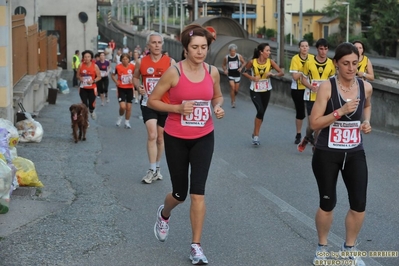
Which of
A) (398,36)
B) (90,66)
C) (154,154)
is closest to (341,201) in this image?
(154,154)

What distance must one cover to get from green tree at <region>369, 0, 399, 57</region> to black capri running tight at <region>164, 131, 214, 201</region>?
68.3 m

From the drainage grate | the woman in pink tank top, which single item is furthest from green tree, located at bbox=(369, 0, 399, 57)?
the woman in pink tank top

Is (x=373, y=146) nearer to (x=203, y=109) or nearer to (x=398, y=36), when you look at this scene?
(x=203, y=109)

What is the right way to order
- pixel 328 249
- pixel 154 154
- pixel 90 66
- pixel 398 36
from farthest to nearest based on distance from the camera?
pixel 398 36
pixel 90 66
pixel 154 154
pixel 328 249

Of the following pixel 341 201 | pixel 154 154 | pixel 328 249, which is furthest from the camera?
pixel 154 154

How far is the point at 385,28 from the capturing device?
241 ft

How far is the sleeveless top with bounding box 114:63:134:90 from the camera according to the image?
19266mm

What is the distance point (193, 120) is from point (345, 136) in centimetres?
A: 120

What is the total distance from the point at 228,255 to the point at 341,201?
2899 millimetres

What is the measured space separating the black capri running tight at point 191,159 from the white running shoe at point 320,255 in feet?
3.31

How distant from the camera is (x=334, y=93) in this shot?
255 inches

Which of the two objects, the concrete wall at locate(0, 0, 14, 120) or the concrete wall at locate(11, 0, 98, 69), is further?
the concrete wall at locate(11, 0, 98, 69)

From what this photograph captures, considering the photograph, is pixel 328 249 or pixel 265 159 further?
pixel 265 159

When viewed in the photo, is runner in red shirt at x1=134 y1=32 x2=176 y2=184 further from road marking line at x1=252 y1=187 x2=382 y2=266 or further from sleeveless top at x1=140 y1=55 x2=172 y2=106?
road marking line at x1=252 y1=187 x2=382 y2=266
